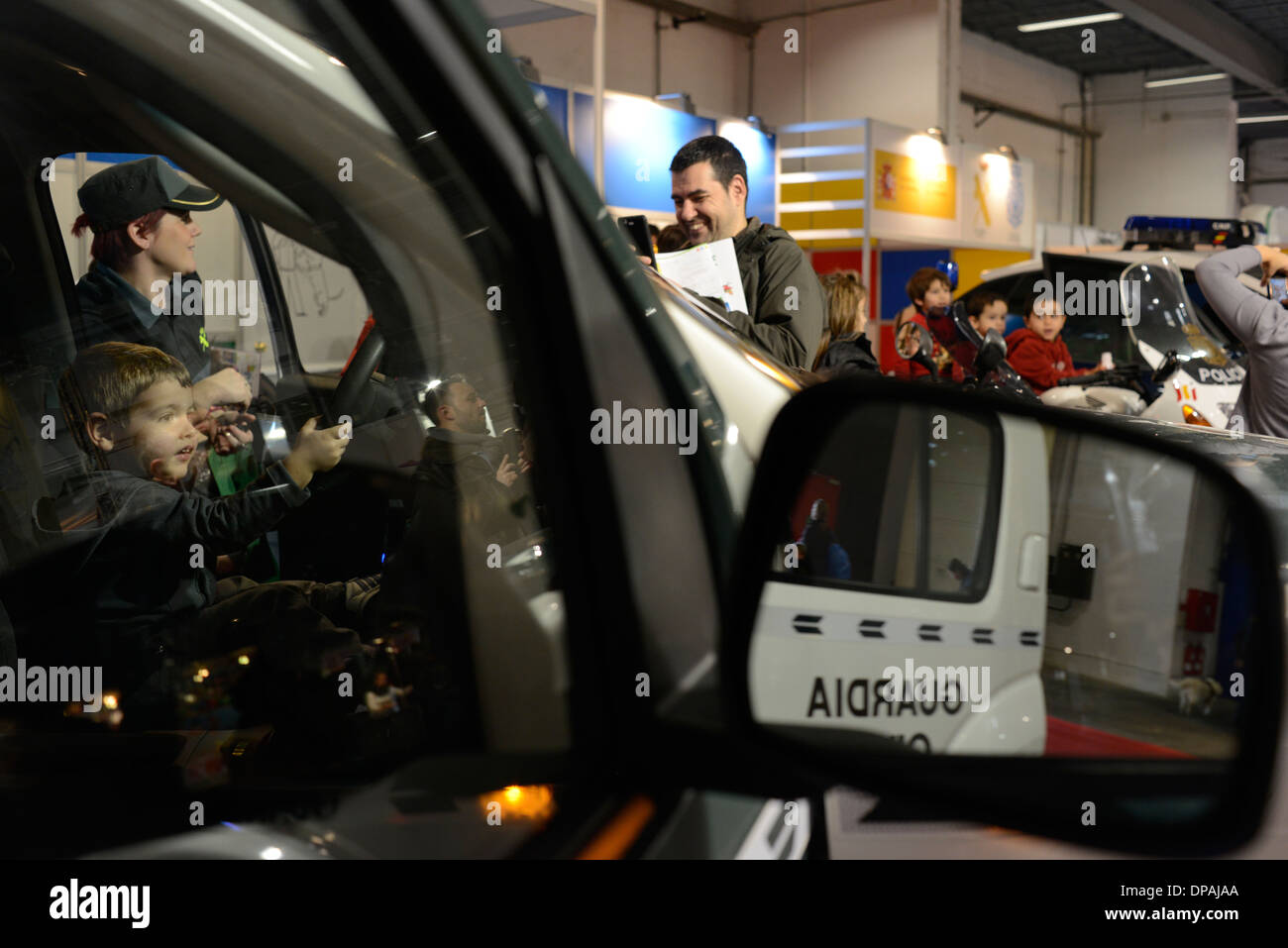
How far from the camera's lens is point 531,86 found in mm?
663

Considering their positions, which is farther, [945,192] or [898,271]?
[898,271]

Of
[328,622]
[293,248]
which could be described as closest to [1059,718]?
[328,622]

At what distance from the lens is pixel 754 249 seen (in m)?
2.99

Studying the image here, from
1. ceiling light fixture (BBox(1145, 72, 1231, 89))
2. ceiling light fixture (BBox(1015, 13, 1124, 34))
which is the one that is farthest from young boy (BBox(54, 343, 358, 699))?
ceiling light fixture (BBox(1145, 72, 1231, 89))

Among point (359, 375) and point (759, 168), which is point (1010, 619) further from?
point (759, 168)

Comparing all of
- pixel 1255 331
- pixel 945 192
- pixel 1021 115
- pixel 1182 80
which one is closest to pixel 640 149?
pixel 945 192

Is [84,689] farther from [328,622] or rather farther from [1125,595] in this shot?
[1125,595]

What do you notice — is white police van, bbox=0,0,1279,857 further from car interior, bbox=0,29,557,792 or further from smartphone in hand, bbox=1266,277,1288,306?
smartphone in hand, bbox=1266,277,1288,306

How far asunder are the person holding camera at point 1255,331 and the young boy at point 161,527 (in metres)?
3.49

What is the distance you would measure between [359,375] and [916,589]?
1.31 ft

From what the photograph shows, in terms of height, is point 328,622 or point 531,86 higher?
point 531,86

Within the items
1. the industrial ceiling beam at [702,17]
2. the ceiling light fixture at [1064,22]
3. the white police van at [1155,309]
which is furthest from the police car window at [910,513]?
the ceiling light fixture at [1064,22]

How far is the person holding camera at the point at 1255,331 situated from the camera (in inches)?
139
